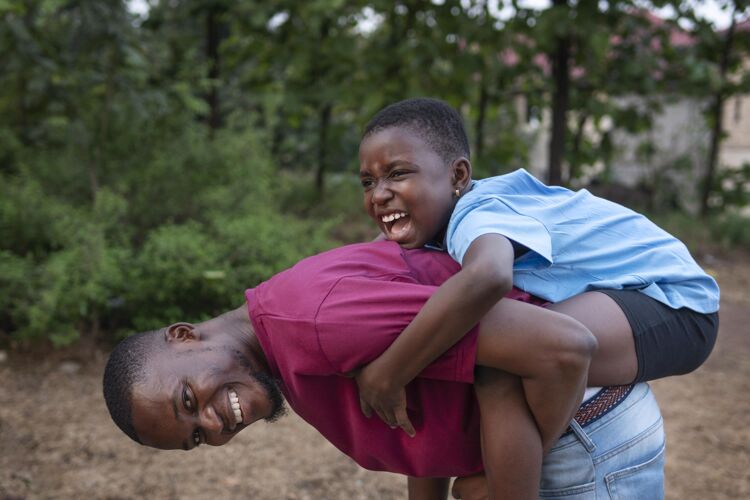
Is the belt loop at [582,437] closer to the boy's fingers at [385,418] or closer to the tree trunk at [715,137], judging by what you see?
the boy's fingers at [385,418]

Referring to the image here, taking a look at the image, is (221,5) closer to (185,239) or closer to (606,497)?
(185,239)

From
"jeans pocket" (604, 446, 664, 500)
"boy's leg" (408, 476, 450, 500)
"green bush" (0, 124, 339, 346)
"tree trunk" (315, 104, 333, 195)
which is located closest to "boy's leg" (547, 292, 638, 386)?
"jeans pocket" (604, 446, 664, 500)

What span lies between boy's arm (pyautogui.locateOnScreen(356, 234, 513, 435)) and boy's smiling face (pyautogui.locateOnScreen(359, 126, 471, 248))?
0.47 metres

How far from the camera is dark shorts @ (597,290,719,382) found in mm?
1718

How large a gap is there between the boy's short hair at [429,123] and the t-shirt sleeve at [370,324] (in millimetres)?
627

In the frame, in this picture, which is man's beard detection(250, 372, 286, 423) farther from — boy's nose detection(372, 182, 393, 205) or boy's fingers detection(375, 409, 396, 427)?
boy's nose detection(372, 182, 393, 205)

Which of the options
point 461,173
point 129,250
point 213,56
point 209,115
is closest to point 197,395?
point 461,173

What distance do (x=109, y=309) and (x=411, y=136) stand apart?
3.47 m

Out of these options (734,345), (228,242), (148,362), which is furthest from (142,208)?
(734,345)

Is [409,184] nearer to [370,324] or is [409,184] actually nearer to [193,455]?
[370,324]

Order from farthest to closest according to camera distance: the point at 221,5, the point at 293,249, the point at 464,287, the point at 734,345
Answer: the point at 221,5
the point at 734,345
the point at 293,249
the point at 464,287

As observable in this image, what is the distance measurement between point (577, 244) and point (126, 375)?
1.20m

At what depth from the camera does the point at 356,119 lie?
7973mm

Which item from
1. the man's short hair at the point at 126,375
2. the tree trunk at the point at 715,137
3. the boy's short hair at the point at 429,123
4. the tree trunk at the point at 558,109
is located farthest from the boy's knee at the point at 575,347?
the tree trunk at the point at 715,137
